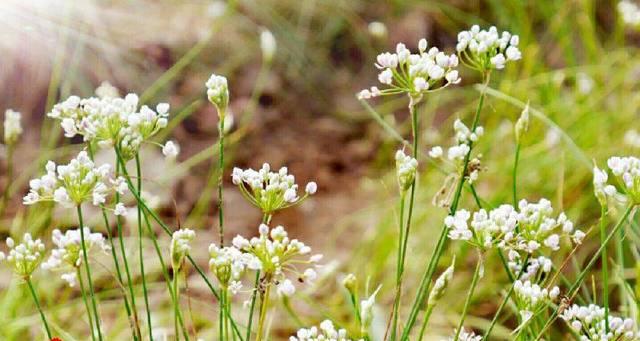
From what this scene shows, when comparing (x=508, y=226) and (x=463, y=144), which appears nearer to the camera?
(x=508, y=226)

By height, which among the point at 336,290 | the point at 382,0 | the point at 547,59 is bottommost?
the point at 336,290

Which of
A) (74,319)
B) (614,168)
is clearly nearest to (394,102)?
(74,319)

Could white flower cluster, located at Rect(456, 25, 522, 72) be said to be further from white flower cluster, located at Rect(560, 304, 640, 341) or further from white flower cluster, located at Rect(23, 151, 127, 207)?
white flower cluster, located at Rect(23, 151, 127, 207)

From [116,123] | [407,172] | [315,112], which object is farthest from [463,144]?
[315,112]

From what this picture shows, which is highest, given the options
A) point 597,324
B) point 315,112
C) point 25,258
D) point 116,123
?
point 315,112

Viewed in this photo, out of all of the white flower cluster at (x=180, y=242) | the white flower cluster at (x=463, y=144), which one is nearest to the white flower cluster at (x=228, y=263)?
the white flower cluster at (x=180, y=242)

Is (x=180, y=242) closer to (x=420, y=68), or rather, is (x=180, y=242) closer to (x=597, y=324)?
(x=420, y=68)

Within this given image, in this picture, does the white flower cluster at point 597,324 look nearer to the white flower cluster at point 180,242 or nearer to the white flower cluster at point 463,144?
the white flower cluster at point 463,144

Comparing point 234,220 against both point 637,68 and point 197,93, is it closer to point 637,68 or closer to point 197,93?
point 197,93
